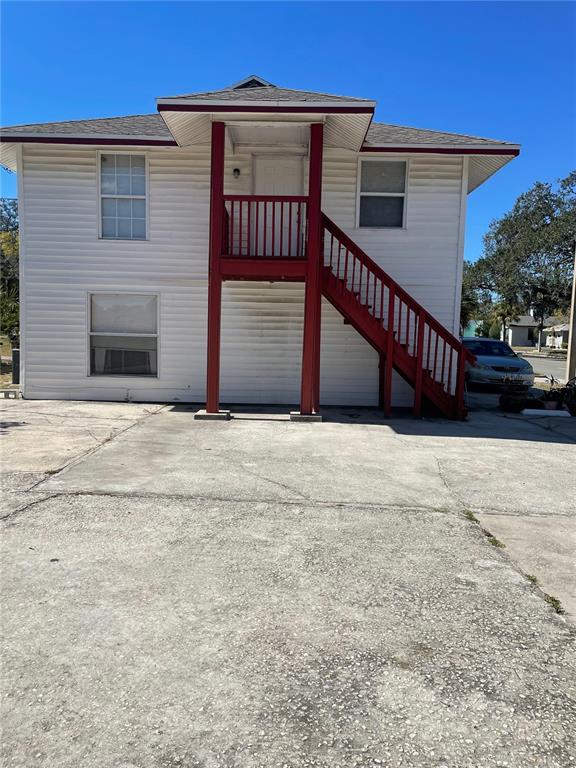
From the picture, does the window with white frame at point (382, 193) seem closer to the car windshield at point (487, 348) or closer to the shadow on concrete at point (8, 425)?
the car windshield at point (487, 348)

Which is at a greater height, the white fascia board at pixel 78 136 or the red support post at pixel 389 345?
the white fascia board at pixel 78 136

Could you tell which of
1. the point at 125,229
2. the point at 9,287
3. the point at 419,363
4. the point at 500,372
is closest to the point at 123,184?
the point at 125,229

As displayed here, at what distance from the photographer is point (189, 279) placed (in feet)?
34.0

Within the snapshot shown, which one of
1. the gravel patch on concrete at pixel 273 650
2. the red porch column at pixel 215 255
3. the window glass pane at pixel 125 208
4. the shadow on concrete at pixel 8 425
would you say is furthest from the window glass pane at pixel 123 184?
the gravel patch on concrete at pixel 273 650

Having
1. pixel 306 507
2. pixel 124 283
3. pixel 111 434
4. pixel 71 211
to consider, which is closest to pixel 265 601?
pixel 306 507

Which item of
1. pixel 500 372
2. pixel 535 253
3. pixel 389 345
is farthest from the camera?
pixel 535 253

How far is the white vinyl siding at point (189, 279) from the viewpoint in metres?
10.2

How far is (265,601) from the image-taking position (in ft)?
9.85

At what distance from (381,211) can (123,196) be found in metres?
4.87

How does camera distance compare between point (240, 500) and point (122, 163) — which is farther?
point (122, 163)

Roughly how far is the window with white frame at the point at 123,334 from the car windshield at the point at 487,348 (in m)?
8.84

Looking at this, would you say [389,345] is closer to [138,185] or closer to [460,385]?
[460,385]

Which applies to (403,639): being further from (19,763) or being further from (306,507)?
(306,507)

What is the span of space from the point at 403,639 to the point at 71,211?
33.0 feet
